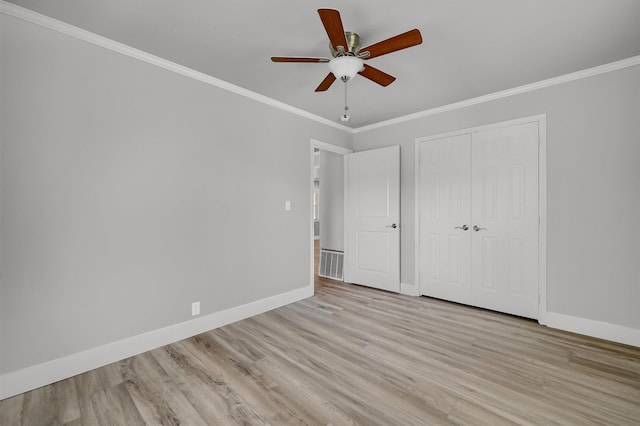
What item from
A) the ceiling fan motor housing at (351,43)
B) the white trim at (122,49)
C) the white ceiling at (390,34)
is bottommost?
the ceiling fan motor housing at (351,43)

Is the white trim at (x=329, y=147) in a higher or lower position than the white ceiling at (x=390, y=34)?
lower

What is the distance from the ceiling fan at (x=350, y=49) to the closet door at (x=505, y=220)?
6.05 ft

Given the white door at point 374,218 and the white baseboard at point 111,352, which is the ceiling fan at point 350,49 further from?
the white baseboard at point 111,352

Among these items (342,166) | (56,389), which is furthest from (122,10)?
(342,166)

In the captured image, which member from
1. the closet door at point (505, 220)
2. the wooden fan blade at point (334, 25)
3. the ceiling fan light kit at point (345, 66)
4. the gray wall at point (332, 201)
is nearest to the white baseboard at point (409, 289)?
the closet door at point (505, 220)

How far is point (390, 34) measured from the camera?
2.17m

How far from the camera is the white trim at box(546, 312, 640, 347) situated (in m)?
2.60

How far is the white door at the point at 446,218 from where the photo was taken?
361 centimetres

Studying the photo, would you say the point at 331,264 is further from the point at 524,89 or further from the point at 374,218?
the point at 524,89

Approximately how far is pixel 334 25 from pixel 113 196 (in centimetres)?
210

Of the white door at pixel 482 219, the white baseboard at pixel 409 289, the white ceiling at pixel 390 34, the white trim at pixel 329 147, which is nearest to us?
the white ceiling at pixel 390 34

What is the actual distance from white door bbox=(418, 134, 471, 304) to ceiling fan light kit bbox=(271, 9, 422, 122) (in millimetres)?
1781

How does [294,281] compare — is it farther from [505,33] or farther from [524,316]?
[505,33]

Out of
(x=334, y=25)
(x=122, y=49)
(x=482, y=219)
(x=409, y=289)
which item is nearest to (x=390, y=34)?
(x=334, y=25)
